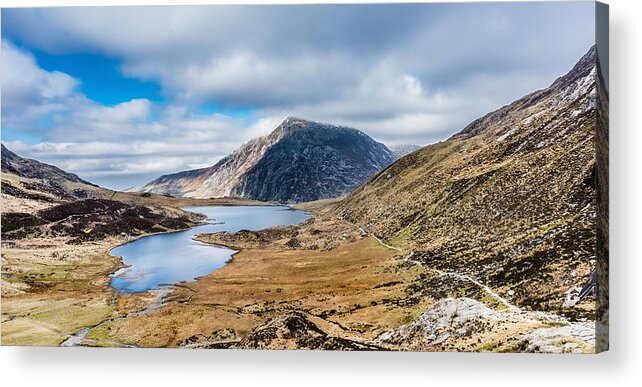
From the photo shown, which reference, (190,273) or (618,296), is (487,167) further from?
(190,273)

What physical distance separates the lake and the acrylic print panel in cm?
16

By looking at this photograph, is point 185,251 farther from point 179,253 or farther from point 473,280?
point 473,280

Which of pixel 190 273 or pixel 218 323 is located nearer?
pixel 218 323

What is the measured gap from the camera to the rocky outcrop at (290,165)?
27.2m

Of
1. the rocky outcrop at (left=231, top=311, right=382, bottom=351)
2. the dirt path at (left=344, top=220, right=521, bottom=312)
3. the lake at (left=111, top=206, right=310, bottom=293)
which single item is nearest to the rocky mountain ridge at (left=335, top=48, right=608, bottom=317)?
the dirt path at (left=344, top=220, right=521, bottom=312)

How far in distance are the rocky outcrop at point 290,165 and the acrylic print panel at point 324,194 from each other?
0.69 ft

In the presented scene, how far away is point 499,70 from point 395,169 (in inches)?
290

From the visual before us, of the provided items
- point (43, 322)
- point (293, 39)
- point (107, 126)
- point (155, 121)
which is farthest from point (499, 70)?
point (43, 322)

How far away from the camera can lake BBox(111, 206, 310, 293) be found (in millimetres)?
25672

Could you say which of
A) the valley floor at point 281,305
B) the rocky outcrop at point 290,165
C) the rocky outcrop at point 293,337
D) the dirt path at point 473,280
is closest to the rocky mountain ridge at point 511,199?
the dirt path at point 473,280

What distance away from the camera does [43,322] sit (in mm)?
24672

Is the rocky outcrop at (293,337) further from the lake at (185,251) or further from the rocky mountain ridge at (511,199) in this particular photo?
the rocky mountain ridge at (511,199)

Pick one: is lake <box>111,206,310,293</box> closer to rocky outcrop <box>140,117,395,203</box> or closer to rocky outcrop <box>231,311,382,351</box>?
rocky outcrop <box>140,117,395,203</box>

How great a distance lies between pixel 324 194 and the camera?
29594 mm
